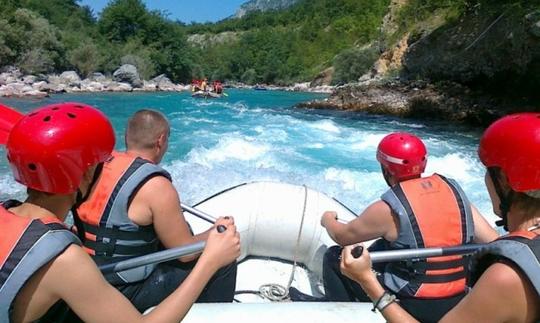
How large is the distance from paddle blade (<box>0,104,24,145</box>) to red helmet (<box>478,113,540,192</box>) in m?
1.72

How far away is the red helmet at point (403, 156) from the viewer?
7.23ft

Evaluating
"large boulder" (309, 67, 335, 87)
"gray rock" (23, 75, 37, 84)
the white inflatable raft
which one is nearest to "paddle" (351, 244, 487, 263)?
the white inflatable raft

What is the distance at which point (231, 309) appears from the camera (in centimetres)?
191

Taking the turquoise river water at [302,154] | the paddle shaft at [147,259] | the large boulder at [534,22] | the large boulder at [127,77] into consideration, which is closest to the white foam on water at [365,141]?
the turquoise river water at [302,154]

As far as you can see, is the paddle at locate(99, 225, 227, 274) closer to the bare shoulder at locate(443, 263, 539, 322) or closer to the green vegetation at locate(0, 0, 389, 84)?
the bare shoulder at locate(443, 263, 539, 322)

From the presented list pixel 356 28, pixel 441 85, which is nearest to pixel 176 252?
pixel 441 85

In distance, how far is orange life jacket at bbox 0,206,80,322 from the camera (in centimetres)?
113

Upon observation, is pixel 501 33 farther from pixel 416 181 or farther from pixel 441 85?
pixel 416 181

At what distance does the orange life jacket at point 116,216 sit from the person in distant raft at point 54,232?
50 cm

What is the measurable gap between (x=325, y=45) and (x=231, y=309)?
77065mm

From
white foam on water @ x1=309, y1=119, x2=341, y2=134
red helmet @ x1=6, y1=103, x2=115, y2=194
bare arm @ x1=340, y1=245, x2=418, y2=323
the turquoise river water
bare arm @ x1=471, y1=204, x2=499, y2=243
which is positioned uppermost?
red helmet @ x1=6, y1=103, x2=115, y2=194

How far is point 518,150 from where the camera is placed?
1258mm

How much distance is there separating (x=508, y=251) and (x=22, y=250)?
1.20m

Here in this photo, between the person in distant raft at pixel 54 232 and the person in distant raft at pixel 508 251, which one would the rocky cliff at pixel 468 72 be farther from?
the person in distant raft at pixel 54 232
